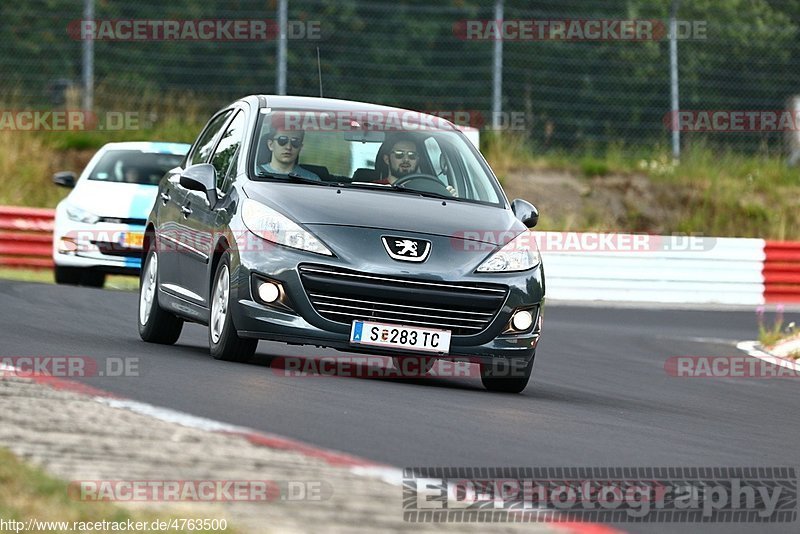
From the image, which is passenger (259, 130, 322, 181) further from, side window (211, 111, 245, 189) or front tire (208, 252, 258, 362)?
front tire (208, 252, 258, 362)

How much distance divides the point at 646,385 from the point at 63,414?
257 inches

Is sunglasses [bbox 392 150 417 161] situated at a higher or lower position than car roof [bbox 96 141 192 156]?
lower

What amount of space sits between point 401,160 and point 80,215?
8.63 meters

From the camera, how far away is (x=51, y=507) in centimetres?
489

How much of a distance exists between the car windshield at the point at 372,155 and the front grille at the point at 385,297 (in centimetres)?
90

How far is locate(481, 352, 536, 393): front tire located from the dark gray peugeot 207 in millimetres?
10

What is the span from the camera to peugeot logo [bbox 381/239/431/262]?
31.0ft

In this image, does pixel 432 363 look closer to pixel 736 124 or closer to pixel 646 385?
pixel 646 385

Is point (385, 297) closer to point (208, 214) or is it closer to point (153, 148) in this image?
point (208, 214)

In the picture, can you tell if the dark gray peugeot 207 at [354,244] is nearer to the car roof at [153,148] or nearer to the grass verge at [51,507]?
the grass verge at [51,507]

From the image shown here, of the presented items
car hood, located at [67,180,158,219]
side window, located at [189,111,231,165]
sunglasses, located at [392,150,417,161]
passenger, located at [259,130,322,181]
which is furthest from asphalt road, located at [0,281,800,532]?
car hood, located at [67,180,158,219]

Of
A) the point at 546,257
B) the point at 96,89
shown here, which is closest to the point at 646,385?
the point at 546,257

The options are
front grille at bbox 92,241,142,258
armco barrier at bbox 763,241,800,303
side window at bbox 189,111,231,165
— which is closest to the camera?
side window at bbox 189,111,231,165

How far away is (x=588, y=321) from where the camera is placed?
19406 mm
